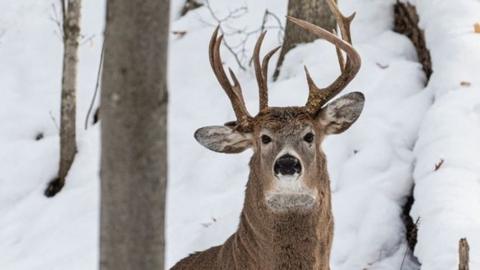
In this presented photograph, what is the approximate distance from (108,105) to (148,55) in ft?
0.49

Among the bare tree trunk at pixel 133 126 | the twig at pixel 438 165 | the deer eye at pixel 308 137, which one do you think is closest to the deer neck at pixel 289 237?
the deer eye at pixel 308 137

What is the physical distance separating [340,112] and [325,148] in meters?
2.85

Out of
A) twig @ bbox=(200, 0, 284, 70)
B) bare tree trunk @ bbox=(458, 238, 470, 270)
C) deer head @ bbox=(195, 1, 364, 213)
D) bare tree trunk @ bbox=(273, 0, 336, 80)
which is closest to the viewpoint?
deer head @ bbox=(195, 1, 364, 213)

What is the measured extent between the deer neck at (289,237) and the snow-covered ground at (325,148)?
126 cm

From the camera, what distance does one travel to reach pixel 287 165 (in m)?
5.02

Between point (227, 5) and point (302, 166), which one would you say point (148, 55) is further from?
point (227, 5)

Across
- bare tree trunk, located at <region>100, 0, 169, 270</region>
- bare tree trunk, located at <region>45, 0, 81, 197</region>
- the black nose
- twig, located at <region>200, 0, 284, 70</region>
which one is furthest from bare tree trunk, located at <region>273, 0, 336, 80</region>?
bare tree trunk, located at <region>100, 0, 169, 270</region>

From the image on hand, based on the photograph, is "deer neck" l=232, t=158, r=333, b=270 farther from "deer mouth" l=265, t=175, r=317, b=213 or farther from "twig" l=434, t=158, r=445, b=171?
"twig" l=434, t=158, r=445, b=171

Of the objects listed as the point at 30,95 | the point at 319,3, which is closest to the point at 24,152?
the point at 30,95

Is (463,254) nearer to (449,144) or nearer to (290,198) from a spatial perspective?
(290,198)

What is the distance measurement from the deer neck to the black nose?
12.7 inches

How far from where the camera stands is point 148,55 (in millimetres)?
2398

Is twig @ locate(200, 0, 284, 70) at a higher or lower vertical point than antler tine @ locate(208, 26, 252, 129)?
lower

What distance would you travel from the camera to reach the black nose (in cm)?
503
